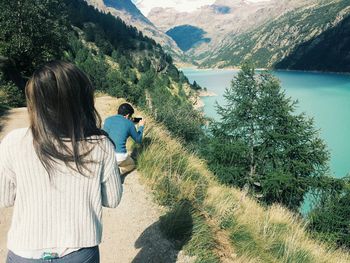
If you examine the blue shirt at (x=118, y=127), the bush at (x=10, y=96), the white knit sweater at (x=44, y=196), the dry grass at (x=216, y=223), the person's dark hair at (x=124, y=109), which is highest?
the white knit sweater at (x=44, y=196)

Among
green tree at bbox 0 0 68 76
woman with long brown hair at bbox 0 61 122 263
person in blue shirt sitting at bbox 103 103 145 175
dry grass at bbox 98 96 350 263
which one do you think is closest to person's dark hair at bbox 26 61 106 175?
woman with long brown hair at bbox 0 61 122 263

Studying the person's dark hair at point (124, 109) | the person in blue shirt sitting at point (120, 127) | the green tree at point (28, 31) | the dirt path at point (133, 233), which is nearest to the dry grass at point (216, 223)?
the dirt path at point (133, 233)

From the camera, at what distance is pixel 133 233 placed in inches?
228

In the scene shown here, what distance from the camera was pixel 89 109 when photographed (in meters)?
2.19

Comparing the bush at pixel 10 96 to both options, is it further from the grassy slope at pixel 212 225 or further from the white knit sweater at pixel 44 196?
the white knit sweater at pixel 44 196

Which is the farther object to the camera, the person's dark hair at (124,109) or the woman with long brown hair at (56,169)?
the person's dark hair at (124,109)

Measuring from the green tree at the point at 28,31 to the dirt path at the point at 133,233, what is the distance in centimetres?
1812

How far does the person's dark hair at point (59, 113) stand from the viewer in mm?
1997

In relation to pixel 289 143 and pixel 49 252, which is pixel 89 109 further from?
pixel 289 143

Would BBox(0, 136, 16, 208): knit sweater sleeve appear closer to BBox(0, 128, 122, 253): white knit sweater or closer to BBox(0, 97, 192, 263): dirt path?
BBox(0, 128, 122, 253): white knit sweater

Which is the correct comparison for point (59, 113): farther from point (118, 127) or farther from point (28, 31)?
point (28, 31)

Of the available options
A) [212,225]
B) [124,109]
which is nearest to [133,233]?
[212,225]

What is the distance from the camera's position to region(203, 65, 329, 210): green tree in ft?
82.3

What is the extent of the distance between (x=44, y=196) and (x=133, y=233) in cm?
387
